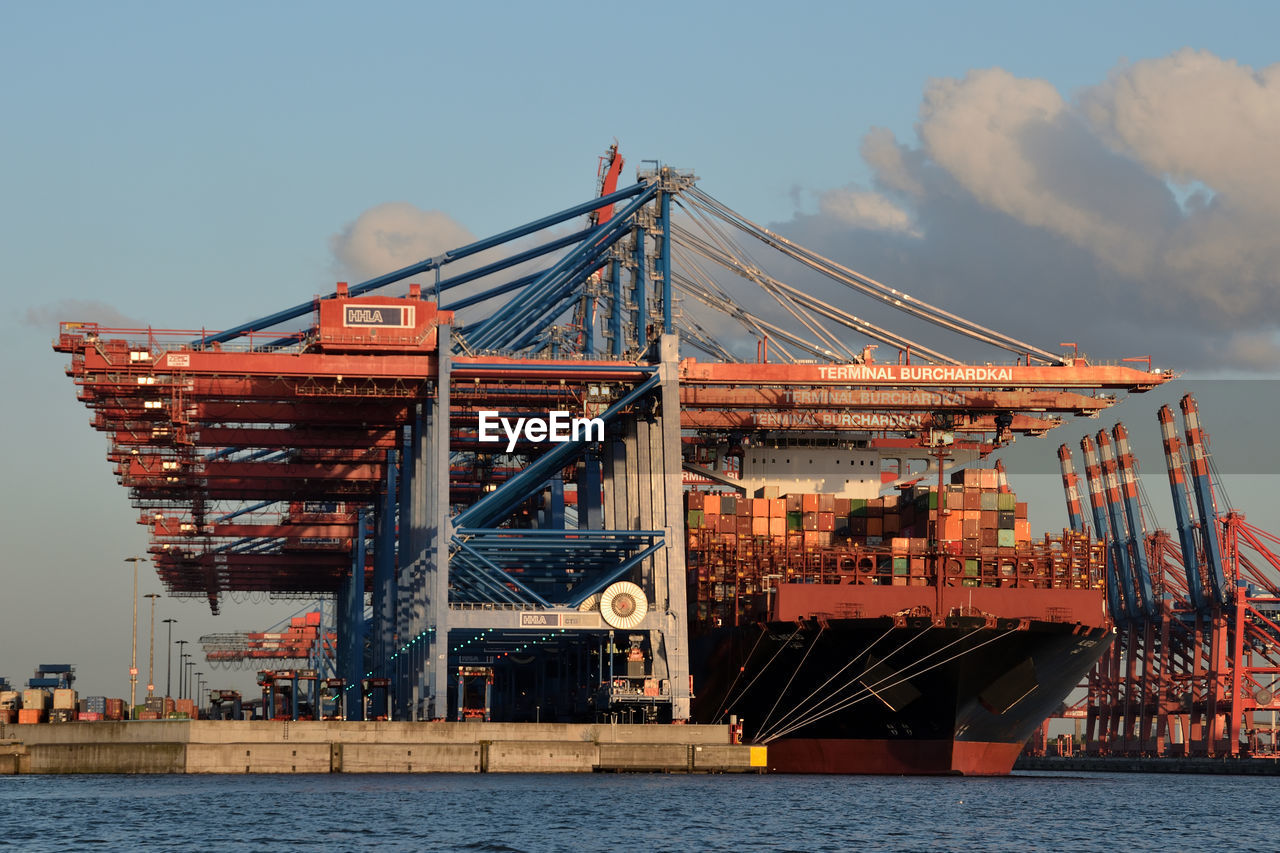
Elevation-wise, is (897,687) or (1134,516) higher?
(1134,516)

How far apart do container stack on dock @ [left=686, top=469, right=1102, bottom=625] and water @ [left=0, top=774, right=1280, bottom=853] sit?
7049mm

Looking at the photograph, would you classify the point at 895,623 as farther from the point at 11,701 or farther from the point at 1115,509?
the point at 1115,509

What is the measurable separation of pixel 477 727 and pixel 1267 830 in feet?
76.0

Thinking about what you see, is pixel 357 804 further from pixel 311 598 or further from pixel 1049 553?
pixel 311 598

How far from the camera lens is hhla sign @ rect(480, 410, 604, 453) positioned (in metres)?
61.0

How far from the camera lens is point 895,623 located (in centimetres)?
5850

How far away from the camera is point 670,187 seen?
64062 mm

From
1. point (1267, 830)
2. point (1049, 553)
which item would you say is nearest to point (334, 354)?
point (1049, 553)

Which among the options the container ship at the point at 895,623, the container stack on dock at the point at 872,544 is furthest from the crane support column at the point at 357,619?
the container ship at the point at 895,623

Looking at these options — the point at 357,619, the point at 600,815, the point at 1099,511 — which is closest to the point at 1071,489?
the point at 1099,511

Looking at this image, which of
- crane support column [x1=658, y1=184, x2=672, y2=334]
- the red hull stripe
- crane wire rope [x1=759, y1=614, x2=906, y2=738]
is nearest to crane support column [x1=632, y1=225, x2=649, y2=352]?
crane support column [x1=658, y1=184, x2=672, y2=334]

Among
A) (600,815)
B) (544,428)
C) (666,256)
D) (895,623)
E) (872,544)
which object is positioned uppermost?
(666,256)

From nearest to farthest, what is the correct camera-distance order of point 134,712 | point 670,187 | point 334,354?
point 334,354 < point 670,187 < point 134,712

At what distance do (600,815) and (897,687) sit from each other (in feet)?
63.8
